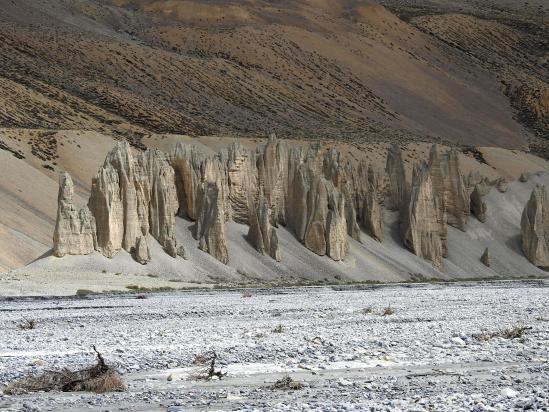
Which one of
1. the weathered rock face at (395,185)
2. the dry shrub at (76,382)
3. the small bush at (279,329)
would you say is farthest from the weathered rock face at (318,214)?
the dry shrub at (76,382)

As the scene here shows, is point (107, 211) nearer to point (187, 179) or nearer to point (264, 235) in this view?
point (187, 179)

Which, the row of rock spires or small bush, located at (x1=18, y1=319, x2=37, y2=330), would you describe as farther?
the row of rock spires

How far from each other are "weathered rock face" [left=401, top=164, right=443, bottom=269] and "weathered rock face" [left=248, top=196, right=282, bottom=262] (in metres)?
14.0

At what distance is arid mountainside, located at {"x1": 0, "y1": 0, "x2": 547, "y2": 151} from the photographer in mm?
116438

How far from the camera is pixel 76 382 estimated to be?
58.4 ft

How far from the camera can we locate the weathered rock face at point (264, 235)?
64375mm

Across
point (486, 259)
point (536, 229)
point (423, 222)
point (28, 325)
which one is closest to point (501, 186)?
point (536, 229)

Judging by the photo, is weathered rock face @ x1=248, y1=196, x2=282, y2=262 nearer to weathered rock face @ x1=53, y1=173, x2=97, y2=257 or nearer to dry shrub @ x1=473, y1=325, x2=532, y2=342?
weathered rock face @ x1=53, y1=173, x2=97, y2=257

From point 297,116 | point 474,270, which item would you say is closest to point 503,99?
point 297,116

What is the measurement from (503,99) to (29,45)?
75147 mm

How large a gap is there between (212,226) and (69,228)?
409 inches

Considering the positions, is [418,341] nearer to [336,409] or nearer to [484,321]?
[484,321]

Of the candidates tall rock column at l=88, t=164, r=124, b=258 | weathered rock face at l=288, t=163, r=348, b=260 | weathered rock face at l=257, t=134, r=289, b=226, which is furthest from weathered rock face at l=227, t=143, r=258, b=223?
tall rock column at l=88, t=164, r=124, b=258

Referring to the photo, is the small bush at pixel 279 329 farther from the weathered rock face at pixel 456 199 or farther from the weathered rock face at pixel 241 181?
the weathered rock face at pixel 456 199
